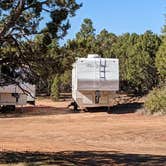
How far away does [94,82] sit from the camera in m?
35.2

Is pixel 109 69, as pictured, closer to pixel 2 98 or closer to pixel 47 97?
pixel 2 98

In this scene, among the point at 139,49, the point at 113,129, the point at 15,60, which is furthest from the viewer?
the point at 139,49

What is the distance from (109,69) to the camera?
35781 millimetres

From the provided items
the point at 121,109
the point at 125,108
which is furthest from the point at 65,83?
the point at 121,109

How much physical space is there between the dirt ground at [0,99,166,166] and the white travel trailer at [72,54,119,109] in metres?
0.95

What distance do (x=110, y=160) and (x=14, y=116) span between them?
21458 mm

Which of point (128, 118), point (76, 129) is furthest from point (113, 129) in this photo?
point (128, 118)

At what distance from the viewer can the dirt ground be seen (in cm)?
1455

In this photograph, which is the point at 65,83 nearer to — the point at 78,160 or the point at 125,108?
the point at 125,108

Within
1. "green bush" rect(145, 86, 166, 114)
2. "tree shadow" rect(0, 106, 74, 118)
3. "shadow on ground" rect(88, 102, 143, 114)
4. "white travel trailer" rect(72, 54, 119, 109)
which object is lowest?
"tree shadow" rect(0, 106, 74, 118)

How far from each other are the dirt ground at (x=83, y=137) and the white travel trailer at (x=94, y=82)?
953 millimetres

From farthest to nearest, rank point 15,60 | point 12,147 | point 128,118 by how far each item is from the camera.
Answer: point 128,118, point 12,147, point 15,60

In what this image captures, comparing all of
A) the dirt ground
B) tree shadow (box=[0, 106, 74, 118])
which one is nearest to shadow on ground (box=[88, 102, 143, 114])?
the dirt ground

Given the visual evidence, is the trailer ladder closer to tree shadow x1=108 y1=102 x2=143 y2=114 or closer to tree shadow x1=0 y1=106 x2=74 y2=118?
tree shadow x1=108 y1=102 x2=143 y2=114
